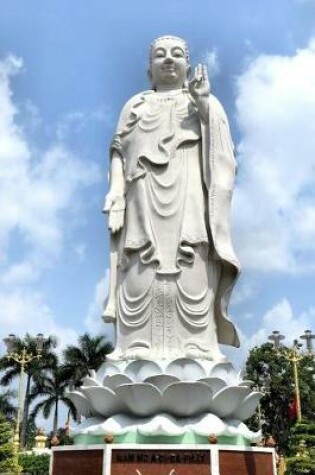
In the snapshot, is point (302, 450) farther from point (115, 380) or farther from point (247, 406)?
point (115, 380)

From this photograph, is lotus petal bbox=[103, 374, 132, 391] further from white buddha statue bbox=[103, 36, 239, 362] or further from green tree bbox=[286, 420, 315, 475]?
green tree bbox=[286, 420, 315, 475]

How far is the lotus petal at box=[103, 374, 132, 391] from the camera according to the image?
7.57 metres

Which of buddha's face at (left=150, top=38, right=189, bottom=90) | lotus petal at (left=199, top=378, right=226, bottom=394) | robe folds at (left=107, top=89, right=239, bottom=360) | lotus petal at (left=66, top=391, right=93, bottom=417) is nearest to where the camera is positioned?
lotus petal at (left=199, top=378, right=226, bottom=394)

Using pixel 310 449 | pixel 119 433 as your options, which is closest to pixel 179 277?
pixel 119 433

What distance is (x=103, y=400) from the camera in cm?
765

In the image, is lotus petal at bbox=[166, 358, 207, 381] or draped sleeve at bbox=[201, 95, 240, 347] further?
draped sleeve at bbox=[201, 95, 240, 347]

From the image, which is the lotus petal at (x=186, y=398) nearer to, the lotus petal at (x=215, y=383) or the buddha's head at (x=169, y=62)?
the lotus petal at (x=215, y=383)

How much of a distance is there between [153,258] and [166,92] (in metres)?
3.03

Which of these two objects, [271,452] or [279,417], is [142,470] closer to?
[271,452]

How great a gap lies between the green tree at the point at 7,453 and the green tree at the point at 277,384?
15.2 m

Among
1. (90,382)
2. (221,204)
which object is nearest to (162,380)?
(90,382)

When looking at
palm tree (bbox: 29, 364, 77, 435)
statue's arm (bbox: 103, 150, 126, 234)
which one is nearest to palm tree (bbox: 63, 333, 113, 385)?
palm tree (bbox: 29, 364, 77, 435)

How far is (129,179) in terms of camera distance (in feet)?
30.8

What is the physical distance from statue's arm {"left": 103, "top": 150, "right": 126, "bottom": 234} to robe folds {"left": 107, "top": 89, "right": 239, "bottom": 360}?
0.34ft
